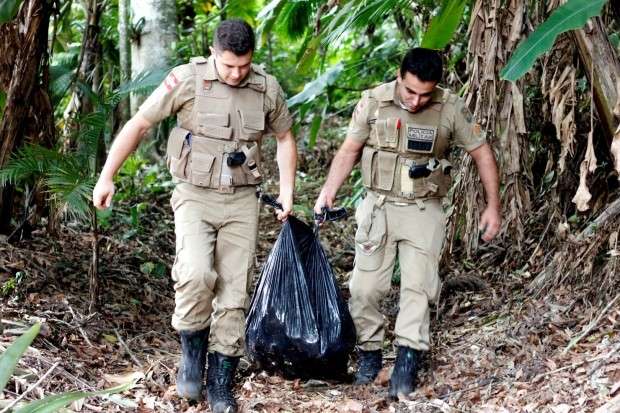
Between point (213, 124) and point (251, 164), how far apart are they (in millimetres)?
277

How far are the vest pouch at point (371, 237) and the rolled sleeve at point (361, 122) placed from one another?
0.33 meters

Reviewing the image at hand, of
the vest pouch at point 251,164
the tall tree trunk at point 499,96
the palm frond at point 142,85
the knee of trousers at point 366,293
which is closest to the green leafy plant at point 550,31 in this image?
the tall tree trunk at point 499,96

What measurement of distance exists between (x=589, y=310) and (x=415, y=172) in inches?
46.8

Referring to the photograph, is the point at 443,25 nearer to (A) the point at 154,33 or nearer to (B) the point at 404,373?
(B) the point at 404,373

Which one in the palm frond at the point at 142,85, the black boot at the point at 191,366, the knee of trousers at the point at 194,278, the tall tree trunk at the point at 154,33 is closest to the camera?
the knee of trousers at the point at 194,278

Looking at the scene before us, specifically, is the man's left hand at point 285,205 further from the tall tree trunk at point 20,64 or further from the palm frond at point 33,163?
the tall tree trunk at point 20,64

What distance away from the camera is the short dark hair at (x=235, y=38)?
405cm

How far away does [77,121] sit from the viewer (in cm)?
527

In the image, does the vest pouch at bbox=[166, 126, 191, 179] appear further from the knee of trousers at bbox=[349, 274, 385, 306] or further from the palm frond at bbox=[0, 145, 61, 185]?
the knee of trousers at bbox=[349, 274, 385, 306]

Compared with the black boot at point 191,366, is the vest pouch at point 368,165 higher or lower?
higher

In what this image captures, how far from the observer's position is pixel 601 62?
4.44 metres

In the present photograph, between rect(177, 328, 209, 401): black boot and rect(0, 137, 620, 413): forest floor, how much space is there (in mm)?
77

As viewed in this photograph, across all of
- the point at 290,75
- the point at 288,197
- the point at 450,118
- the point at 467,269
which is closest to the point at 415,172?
the point at 450,118

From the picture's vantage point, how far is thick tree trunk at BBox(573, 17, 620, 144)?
4.43 meters
